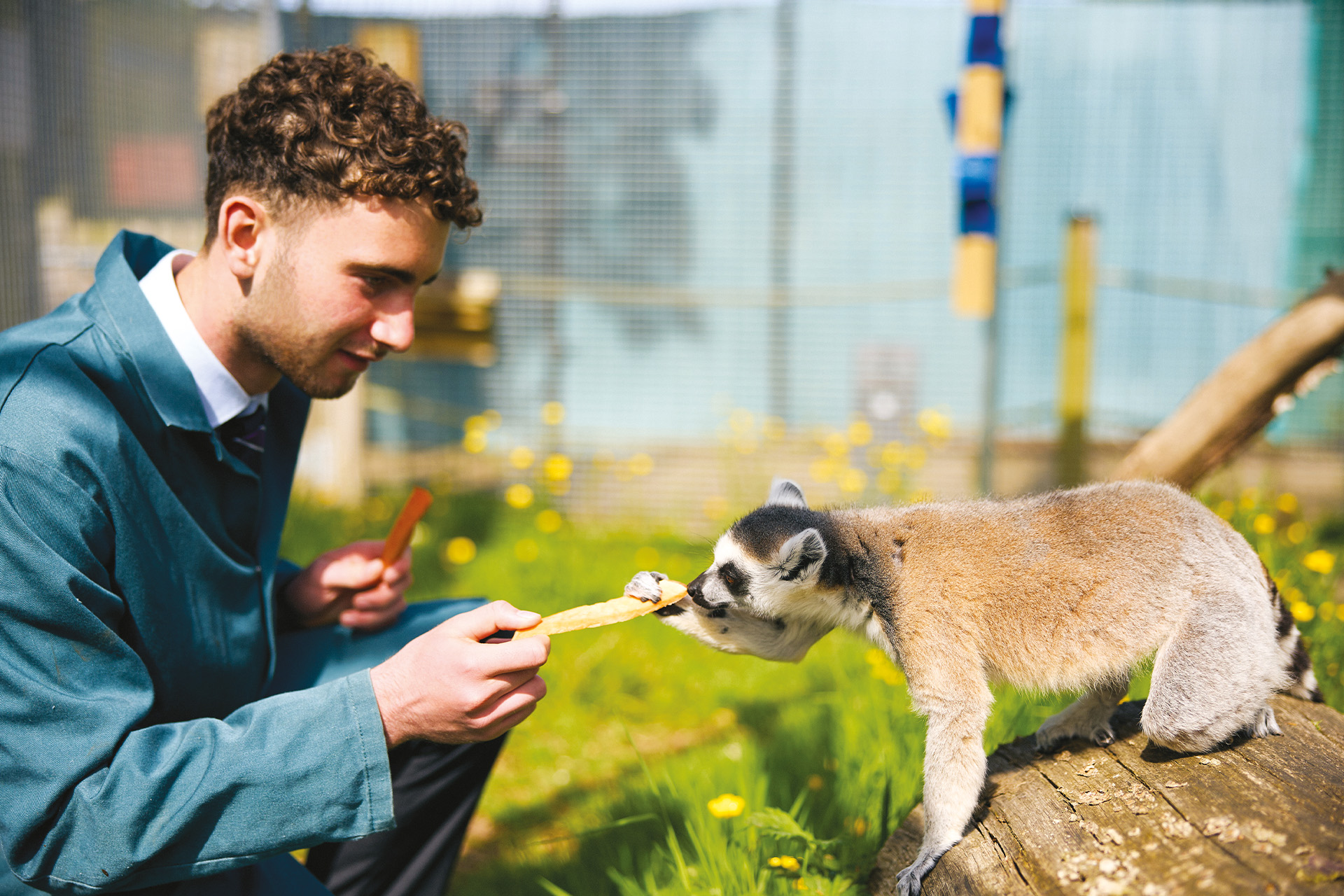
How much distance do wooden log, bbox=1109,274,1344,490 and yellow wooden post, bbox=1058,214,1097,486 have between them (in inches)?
61.7

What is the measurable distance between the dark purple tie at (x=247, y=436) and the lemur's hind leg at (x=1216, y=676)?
1770mm

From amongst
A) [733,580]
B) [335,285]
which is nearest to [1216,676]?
[733,580]

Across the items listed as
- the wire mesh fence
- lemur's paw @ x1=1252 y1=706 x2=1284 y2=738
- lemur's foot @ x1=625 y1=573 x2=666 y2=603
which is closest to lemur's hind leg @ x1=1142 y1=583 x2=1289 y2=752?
lemur's paw @ x1=1252 y1=706 x2=1284 y2=738

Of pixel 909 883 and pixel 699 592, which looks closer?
pixel 909 883

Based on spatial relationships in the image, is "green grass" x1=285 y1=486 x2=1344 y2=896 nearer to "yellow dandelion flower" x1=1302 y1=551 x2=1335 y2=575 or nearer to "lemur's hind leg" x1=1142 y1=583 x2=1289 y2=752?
"yellow dandelion flower" x1=1302 y1=551 x2=1335 y2=575

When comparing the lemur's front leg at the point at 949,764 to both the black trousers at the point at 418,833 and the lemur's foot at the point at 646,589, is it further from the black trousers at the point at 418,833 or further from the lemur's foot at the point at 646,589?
the black trousers at the point at 418,833

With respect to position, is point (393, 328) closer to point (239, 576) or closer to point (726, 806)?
point (239, 576)

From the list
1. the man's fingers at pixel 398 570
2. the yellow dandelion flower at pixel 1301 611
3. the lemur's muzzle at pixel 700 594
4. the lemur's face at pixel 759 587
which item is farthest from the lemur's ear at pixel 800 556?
the yellow dandelion flower at pixel 1301 611

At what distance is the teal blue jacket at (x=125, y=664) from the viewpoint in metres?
1.21

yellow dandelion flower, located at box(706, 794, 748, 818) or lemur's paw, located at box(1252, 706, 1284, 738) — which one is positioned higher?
lemur's paw, located at box(1252, 706, 1284, 738)

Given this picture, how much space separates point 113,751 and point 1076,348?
14.0ft

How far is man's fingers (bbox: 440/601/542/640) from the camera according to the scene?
136 centimetres

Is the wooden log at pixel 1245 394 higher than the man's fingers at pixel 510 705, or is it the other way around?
the wooden log at pixel 1245 394

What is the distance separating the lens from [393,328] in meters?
1.73
